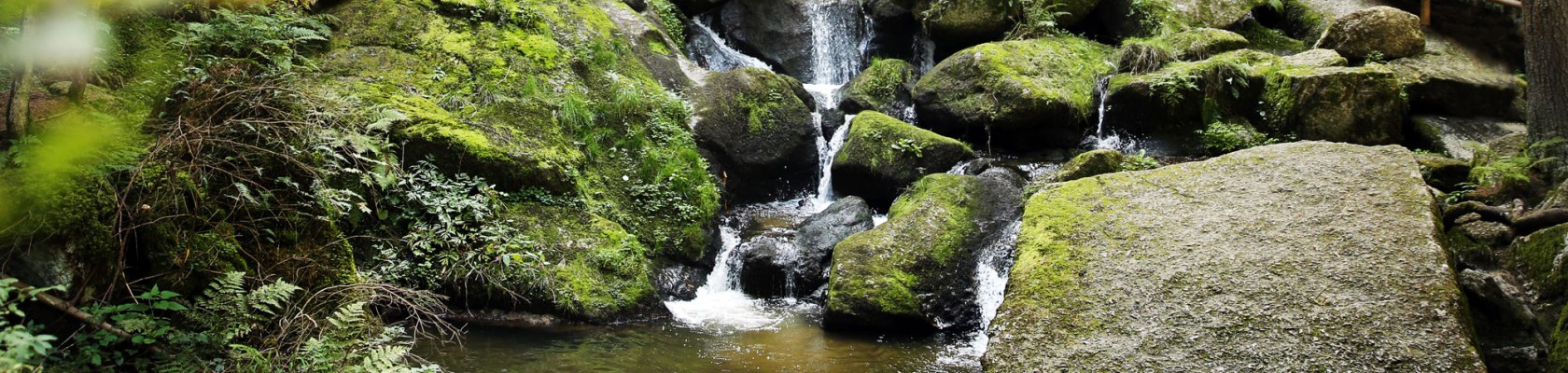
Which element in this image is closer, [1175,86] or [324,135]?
[324,135]

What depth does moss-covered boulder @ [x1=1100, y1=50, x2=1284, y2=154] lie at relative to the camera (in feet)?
30.5

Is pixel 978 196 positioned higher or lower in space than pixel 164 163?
lower

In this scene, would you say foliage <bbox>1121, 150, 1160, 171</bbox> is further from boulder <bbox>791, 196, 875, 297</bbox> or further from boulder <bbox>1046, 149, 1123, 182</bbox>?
boulder <bbox>791, 196, 875, 297</bbox>

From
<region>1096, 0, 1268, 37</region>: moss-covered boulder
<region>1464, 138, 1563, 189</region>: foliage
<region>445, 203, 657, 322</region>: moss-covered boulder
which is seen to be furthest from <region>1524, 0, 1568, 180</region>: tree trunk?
<region>445, 203, 657, 322</region>: moss-covered boulder

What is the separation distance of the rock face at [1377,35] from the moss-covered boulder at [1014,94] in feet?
9.69

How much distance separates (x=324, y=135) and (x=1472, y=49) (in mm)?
14626

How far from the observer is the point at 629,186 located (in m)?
8.01

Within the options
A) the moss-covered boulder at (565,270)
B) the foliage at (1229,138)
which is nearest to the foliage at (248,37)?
the moss-covered boulder at (565,270)

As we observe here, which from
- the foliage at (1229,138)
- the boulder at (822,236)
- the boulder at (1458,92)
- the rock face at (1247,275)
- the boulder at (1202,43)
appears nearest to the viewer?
the rock face at (1247,275)

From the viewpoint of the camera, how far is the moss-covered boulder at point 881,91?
1112cm

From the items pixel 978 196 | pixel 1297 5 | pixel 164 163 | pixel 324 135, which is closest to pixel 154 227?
pixel 164 163

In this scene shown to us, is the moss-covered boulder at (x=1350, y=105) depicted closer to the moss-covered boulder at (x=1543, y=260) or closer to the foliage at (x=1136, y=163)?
the foliage at (x=1136, y=163)

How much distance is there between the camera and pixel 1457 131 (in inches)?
341

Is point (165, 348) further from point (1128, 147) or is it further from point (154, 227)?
point (1128, 147)
